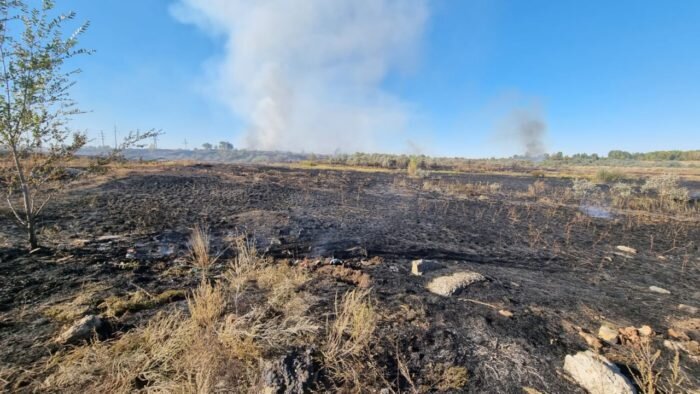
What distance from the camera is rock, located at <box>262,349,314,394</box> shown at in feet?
6.57

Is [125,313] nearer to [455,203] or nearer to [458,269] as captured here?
[458,269]

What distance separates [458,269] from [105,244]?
20.6ft

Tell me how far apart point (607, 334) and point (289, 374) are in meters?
3.14

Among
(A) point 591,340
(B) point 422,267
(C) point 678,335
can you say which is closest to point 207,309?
(B) point 422,267

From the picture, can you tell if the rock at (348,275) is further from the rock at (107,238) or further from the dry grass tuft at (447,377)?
the rock at (107,238)

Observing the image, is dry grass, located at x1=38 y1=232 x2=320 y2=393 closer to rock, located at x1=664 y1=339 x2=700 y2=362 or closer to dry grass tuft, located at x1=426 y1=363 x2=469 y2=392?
dry grass tuft, located at x1=426 y1=363 x2=469 y2=392

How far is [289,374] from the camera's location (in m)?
2.08

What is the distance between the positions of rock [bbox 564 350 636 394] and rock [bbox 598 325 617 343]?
1.72ft

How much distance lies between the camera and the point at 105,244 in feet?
17.1

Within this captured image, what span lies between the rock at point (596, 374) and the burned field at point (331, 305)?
0.08 meters

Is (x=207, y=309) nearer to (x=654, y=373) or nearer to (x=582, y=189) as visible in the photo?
(x=654, y=373)

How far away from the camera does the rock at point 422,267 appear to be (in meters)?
4.54

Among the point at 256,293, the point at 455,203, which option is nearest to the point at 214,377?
the point at 256,293

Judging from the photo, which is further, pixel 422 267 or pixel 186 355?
pixel 422 267
